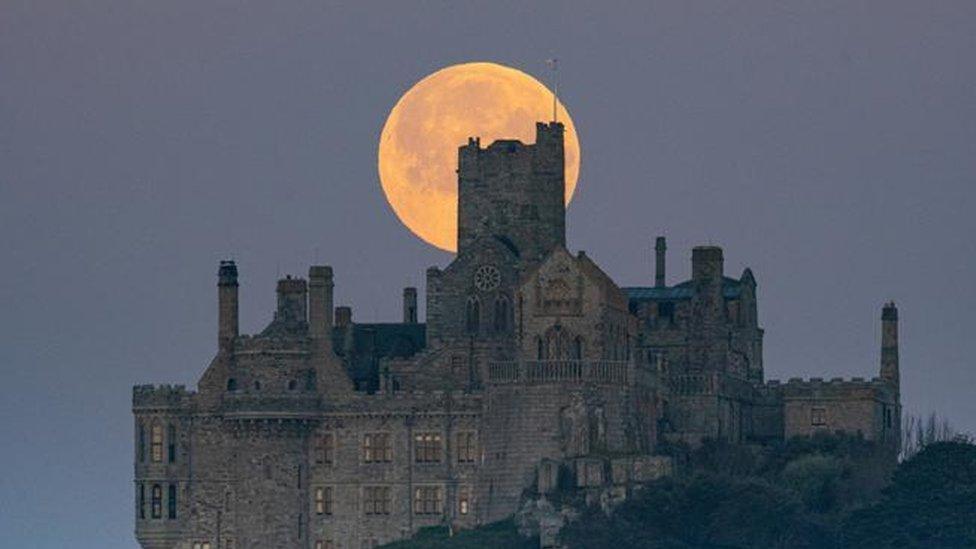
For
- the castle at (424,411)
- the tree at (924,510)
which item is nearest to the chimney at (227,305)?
the castle at (424,411)

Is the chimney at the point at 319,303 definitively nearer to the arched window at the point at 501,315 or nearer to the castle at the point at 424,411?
the castle at the point at 424,411

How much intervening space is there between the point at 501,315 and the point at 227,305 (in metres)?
10.7

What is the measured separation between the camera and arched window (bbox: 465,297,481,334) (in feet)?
652

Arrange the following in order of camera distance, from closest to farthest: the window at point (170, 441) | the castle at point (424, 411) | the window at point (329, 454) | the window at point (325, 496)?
the castle at point (424, 411) < the window at point (325, 496) < the window at point (329, 454) < the window at point (170, 441)

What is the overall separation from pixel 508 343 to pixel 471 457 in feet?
16.0

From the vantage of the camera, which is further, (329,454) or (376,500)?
(329,454)

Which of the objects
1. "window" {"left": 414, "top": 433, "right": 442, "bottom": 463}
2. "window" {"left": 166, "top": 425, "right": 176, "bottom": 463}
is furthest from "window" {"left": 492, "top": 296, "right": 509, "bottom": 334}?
"window" {"left": 166, "top": 425, "right": 176, "bottom": 463}

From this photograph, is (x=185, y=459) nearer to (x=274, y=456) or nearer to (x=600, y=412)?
(x=274, y=456)

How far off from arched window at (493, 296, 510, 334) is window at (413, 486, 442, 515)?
6883 mm

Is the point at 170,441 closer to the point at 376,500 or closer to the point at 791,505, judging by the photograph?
the point at 376,500

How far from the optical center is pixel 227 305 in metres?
199

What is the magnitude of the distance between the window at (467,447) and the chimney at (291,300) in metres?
7.77

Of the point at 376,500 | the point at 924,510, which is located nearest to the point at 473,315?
the point at 376,500

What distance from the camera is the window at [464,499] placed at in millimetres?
195250
